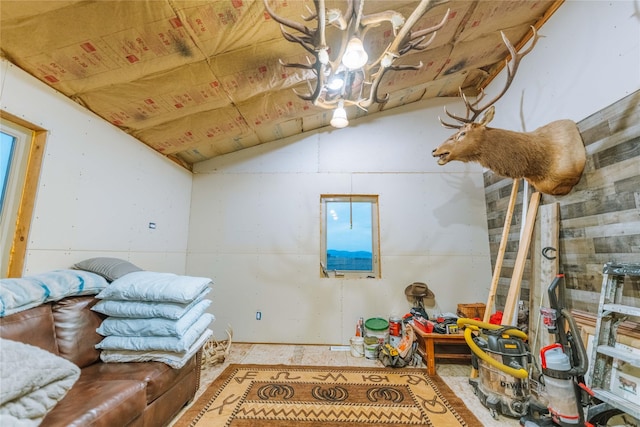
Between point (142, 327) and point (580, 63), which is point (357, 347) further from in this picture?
point (580, 63)

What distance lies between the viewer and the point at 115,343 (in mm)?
1942

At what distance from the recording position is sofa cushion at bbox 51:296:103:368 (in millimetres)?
1787

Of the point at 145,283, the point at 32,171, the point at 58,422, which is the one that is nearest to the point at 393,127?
the point at 145,283

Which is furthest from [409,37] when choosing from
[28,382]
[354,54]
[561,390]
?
[28,382]

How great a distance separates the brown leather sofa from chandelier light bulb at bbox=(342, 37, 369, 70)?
2442mm

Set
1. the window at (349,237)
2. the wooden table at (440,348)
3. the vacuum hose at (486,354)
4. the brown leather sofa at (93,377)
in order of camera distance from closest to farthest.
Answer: the brown leather sofa at (93,377), the vacuum hose at (486,354), the wooden table at (440,348), the window at (349,237)

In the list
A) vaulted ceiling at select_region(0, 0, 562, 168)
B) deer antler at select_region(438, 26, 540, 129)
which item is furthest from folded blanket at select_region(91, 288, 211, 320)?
deer antler at select_region(438, 26, 540, 129)

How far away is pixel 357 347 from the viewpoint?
3342mm

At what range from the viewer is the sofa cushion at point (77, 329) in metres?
1.79

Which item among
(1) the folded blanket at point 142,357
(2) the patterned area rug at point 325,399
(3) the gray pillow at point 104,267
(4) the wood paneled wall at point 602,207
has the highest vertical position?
(4) the wood paneled wall at point 602,207

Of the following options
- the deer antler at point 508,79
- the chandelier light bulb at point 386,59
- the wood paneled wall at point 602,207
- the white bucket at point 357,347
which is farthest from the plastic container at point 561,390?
the chandelier light bulb at point 386,59

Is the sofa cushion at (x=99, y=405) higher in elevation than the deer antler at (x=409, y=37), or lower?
lower

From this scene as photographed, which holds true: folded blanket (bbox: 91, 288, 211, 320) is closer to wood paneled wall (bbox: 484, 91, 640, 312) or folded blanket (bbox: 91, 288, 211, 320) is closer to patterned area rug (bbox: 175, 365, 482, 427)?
patterned area rug (bbox: 175, 365, 482, 427)

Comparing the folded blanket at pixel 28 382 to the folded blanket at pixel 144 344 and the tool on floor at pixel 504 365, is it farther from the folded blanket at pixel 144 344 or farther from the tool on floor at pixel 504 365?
the tool on floor at pixel 504 365
